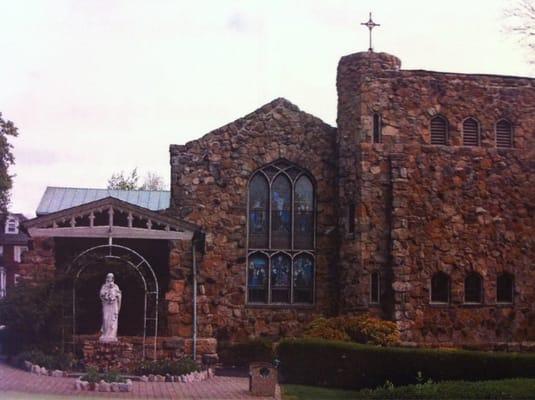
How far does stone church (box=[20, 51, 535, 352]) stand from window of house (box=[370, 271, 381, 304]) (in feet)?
0.11

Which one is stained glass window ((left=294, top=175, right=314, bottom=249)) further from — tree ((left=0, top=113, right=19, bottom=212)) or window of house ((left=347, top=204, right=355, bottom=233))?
tree ((left=0, top=113, right=19, bottom=212))

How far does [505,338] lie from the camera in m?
29.2

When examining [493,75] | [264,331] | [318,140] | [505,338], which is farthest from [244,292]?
[493,75]

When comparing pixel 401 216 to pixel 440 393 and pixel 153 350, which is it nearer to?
pixel 153 350

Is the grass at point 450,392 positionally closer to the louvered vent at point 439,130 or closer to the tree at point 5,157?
the louvered vent at point 439,130

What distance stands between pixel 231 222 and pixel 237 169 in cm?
172

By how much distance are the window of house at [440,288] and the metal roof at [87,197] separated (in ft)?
38.9

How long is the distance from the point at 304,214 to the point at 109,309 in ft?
25.9

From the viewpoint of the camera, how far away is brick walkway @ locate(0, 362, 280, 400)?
1988cm

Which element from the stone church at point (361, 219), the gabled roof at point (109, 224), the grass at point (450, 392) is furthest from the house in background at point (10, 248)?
the grass at point (450, 392)

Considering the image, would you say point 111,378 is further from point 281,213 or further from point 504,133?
point 504,133

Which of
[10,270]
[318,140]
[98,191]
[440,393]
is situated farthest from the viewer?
[10,270]

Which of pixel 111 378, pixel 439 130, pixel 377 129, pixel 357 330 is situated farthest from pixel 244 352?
pixel 439 130

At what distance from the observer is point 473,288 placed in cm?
2925
